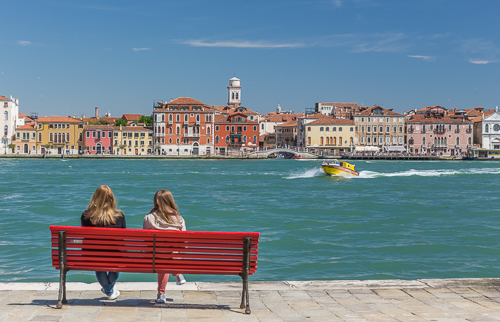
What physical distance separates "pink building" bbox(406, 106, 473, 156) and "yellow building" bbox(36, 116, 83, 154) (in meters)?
52.9

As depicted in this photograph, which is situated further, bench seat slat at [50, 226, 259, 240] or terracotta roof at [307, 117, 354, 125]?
terracotta roof at [307, 117, 354, 125]

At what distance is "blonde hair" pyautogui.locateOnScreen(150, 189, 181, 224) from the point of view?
5395mm

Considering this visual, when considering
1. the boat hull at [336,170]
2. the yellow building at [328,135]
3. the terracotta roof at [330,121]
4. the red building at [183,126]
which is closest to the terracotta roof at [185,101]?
the red building at [183,126]

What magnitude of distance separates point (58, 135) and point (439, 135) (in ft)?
199

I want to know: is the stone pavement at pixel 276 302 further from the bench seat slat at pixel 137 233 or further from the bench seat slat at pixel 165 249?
the bench seat slat at pixel 137 233

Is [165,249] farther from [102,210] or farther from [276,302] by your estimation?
[276,302]

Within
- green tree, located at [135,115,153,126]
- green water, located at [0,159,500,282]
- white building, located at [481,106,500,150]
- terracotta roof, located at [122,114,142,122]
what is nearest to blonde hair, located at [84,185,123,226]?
green water, located at [0,159,500,282]

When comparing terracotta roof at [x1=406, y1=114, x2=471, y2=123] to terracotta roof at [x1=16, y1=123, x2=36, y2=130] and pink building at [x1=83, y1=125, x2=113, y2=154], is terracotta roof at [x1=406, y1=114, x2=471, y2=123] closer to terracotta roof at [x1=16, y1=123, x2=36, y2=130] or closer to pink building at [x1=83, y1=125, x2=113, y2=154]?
pink building at [x1=83, y1=125, x2=113, y2=154]

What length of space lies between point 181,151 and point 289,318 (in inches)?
3459

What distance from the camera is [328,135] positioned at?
9619 centimetres

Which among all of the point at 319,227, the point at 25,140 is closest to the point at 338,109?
the point at 25,140

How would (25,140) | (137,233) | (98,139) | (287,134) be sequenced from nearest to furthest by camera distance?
(137,233), (25,140), (98,139), (287,134)

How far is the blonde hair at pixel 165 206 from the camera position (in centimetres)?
539

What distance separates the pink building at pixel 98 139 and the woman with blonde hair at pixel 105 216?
9072 cm
